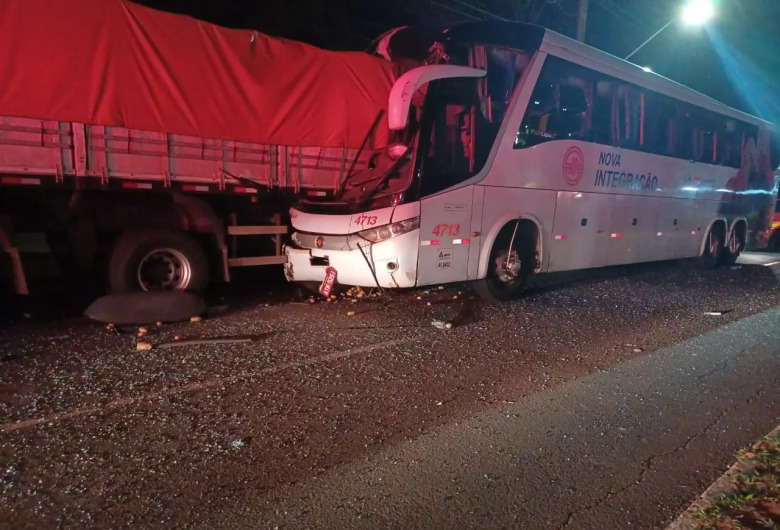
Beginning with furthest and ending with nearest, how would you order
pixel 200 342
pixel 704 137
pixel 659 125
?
pixel 704 137
pixel 659 125
pixel 200 342

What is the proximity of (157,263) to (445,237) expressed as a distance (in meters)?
3.75

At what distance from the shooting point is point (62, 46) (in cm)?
559

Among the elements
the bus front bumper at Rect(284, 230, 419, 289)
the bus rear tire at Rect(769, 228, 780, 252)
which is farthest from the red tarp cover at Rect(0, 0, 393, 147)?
the bus rear tire at Rect(769, 228, 780, 252)

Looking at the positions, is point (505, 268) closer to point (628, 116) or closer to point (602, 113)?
point (602, 113)

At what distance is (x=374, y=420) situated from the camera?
4.21 m

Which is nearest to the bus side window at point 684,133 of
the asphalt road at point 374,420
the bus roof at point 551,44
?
the bus roof at point 551,44

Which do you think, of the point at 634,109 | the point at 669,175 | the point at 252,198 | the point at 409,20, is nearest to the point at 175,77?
the point at 252,198

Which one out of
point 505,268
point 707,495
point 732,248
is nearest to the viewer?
point 707,495

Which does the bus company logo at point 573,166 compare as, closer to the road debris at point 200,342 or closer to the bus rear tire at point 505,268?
the bus rear tire at point 505,268

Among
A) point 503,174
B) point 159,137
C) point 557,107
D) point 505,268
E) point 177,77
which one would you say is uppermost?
point 557,107

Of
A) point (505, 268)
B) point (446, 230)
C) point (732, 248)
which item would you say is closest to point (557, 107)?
point (505, 268)

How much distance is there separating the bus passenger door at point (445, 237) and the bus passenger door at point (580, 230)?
2.08 m

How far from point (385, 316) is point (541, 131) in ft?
12.1

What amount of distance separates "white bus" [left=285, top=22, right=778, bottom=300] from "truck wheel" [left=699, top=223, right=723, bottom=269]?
2.88m
